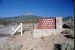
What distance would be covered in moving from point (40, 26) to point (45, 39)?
40.6 inches

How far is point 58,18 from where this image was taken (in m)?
10.1

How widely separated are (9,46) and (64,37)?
265cm

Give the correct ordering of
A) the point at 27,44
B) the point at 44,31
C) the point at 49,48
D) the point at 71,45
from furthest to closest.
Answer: the point at 44,31 < the point at 27,44 < the point at 49,48 < the point at 71,45

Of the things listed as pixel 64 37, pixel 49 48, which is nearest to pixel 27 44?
pixel 49 48

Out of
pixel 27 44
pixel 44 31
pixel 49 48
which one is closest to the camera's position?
pixel 49 48

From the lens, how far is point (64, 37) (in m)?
9.52

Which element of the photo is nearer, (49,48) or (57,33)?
(49,48)

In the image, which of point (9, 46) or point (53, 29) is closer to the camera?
point (9, 46)

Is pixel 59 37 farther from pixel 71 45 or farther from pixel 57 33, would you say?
pixel 71 45

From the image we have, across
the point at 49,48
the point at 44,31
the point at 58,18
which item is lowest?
the point at 49,48

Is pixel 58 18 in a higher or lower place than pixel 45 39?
higher

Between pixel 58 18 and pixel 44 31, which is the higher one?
pixel 58 18

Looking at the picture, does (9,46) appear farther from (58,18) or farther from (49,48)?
Result: (58,18)

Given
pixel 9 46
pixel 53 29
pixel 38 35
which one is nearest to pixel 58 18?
pixel 53 29
